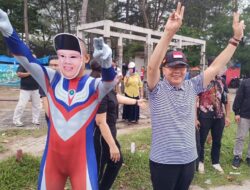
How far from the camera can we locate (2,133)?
24.7 ft

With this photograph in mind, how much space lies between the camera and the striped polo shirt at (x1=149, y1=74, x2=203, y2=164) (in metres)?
3.12

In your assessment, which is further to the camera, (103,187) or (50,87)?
(103,187)

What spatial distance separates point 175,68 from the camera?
125 inches

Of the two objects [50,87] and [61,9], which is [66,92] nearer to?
[50,87]

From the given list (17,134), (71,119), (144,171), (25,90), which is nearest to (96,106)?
(71,119)

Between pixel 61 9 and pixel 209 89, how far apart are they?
29535mm

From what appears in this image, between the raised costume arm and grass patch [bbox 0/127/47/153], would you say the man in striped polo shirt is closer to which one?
the raised costume arm

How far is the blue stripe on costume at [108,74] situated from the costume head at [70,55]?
0.30m

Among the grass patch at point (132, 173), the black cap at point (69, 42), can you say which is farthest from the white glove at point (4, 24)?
the grass patch at point (132, 173)

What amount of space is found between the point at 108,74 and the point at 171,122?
0.78 m

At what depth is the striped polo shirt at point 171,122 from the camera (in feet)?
10.2

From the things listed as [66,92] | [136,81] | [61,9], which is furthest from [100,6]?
[66,92]

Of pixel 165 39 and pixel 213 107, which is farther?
pixel 213 107

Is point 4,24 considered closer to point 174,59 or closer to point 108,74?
point 108,74
